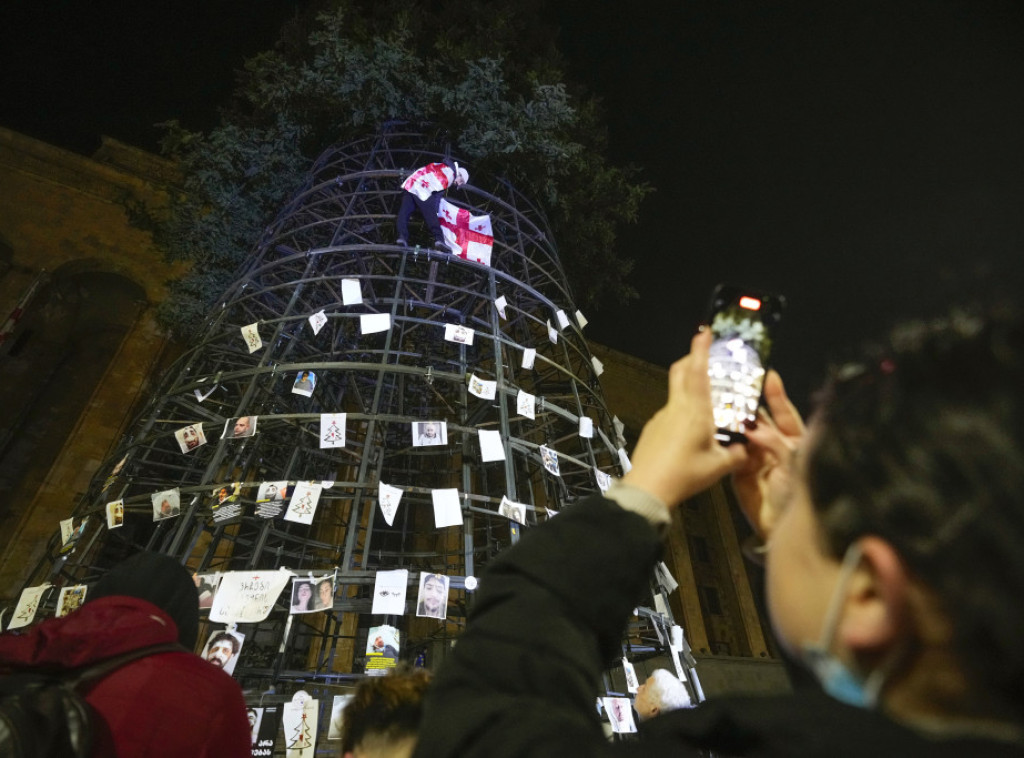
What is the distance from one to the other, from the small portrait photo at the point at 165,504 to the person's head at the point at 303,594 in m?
1.54

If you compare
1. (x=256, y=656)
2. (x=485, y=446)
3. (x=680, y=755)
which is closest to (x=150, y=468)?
(x=256, y=656)

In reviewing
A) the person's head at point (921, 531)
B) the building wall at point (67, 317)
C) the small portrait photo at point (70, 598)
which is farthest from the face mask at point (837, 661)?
the building wall at point (67, 317)

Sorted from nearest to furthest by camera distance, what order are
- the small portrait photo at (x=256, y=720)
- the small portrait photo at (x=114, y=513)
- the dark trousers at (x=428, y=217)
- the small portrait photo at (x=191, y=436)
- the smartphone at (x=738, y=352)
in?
the smartphone at (x=738, y=352) < the small portrait photo at (x=256, y=720) < the small portrait photo at (x=114, y=513) < the small portrait photo at (x=191, y=436) < the dark trousers at (x=428, y=217)

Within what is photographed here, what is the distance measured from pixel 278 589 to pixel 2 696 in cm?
245

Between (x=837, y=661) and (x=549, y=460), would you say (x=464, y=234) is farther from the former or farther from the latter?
(x=837, y=661)

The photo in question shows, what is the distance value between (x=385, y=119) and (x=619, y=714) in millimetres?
8397

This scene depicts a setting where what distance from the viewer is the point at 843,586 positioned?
607 mm

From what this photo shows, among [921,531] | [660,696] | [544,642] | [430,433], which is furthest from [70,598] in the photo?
[921,531]

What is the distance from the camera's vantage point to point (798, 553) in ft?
2.25

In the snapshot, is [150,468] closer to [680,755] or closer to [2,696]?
[2,696]

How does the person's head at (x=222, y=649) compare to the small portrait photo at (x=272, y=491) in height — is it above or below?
below

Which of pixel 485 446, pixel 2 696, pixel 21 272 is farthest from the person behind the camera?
pixel 21 272

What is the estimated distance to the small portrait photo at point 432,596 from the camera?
3752mm

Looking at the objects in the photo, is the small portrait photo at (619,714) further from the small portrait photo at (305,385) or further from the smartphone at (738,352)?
the small portrait photo at (305,385)
